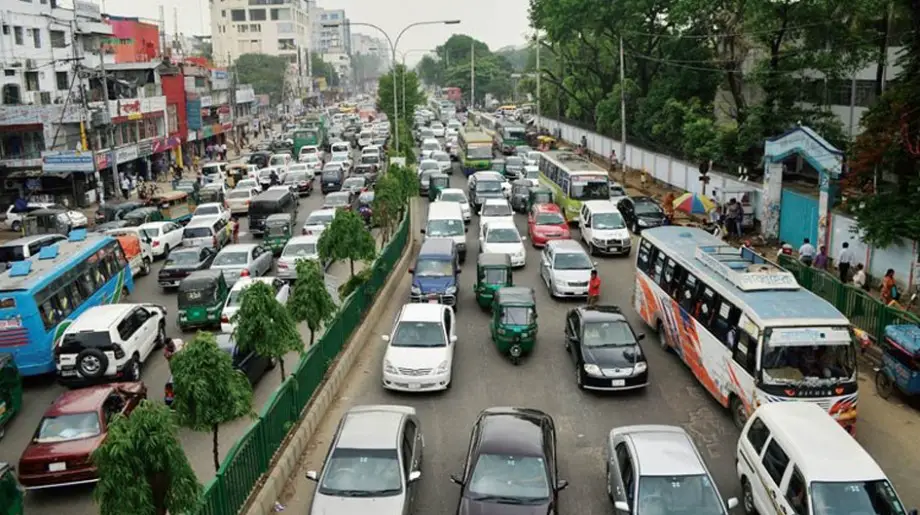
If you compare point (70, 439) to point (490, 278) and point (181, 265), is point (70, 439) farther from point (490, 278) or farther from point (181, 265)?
point (181, 265)

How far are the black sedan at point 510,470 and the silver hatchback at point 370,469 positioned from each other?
858mm

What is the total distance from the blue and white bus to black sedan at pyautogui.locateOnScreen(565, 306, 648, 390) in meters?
12.4

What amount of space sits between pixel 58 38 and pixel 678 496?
183ft

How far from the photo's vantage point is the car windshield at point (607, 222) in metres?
30.9

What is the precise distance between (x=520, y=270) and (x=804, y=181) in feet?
43.9

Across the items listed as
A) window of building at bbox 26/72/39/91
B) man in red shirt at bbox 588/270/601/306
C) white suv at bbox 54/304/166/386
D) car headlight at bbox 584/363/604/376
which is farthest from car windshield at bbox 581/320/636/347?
window of building at bbox 26/72/39/91

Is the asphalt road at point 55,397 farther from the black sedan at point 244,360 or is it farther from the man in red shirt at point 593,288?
the man in red shirt at point 593,288

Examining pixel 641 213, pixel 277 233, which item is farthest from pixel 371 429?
pixel 641 213

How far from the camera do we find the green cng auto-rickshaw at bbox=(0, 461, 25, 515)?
11.8m

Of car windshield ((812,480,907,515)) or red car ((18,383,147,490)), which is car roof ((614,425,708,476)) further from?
red car ((18,383,147,490))

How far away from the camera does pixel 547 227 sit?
107ft

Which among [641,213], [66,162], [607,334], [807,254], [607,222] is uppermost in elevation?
[66,162]

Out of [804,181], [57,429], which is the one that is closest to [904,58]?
[804,181]

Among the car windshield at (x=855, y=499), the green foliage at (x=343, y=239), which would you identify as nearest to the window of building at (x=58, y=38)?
the green foliage at (x=343, y=239)
